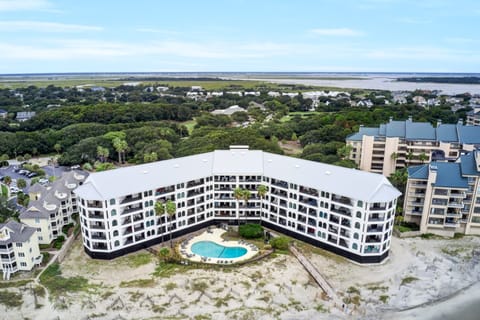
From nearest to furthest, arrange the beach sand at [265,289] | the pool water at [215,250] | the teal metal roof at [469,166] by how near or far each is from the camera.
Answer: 1. the beach sand at [265,289]
2. the pool water at [215,250]
3. the teal metal roof at [469,166]

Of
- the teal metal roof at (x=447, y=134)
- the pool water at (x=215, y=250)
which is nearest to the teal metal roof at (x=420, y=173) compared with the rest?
the teal metal roof at (x=447, y=134)

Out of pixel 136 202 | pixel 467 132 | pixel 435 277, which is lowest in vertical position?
pixel 435 277

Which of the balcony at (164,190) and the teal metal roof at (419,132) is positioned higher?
the teal metal roof at (419,132)

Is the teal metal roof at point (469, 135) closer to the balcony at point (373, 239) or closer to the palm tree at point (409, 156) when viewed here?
the palm tree at point (409, 156)

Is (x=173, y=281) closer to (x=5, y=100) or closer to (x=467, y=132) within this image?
(x=467, y=132)

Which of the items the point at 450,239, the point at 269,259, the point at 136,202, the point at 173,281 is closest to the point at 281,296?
the point at 269,259

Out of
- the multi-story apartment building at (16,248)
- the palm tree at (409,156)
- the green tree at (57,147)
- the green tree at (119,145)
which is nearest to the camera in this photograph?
the multi-story apartment building at (16,248)

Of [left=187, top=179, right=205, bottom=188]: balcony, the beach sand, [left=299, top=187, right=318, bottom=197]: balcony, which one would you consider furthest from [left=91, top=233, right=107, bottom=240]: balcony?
[left=299, top=187, right=318, bottom=197]: balcony
